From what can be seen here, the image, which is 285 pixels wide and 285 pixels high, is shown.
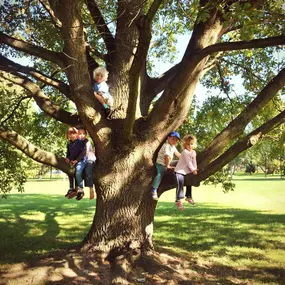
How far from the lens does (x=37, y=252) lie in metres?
8.23

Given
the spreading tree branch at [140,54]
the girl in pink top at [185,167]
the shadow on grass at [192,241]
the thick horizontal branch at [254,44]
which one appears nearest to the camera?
the spreading tree branch at [140,54]

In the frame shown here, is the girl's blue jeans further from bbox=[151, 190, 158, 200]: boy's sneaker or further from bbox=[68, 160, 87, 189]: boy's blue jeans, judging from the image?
bbox=[68, 160, 87, 189]: boy's blue jeans

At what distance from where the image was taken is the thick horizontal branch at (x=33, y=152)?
6562 mm

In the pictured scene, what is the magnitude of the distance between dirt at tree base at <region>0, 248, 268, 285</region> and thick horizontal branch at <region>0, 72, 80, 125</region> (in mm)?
2968

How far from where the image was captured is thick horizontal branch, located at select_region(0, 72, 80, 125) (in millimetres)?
7141

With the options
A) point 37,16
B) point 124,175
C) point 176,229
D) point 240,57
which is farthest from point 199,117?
point 37,16

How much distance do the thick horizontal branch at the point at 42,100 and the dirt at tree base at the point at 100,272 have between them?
9.74 ft

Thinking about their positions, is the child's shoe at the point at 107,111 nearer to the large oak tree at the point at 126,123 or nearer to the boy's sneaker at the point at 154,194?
the large oak tree at the point at 126,123

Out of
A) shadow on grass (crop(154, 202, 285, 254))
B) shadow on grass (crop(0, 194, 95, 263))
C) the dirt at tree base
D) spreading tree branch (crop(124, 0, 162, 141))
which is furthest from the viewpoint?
shadow on grass (crop(154, 202, 285, 254))

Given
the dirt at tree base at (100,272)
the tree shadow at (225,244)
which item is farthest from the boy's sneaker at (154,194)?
the tree shadow at (225,244)

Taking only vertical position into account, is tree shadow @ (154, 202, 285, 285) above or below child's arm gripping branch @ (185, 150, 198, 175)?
below

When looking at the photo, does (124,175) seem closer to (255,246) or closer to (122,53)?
(122,53)

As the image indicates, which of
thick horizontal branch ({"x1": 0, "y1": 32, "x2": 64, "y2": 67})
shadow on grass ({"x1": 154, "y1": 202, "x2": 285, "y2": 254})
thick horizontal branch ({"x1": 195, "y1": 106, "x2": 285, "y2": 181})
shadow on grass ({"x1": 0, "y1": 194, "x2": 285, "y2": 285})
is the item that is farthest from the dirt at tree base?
thick horizontal branch ({"x1": 0, "y1": 32, "x2": 64, "y2": 67})

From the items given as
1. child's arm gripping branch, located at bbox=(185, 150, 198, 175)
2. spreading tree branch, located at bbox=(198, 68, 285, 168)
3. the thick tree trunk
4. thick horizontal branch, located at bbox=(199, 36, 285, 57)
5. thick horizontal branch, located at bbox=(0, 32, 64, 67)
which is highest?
thick horizontal branch, located at bbox=(0, 32, 64, 67)
